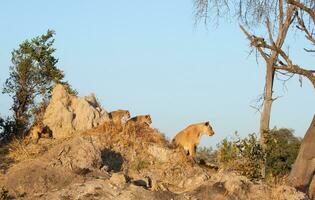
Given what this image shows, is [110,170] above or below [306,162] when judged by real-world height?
below

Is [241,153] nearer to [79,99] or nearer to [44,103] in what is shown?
[79,99]

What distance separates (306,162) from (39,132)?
341 inches

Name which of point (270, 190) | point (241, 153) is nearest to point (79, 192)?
point (270, 190)

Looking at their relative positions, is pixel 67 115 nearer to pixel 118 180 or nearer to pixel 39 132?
pixel 39 132

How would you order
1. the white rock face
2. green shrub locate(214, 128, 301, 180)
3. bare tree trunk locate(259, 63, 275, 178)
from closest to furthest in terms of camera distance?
1. green shrub locate(214, 128, 301, 180)
2. the white rock face
3. bare tree trunk locate(259, 63, 275, 178)

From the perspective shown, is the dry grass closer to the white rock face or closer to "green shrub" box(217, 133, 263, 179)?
the white rock face

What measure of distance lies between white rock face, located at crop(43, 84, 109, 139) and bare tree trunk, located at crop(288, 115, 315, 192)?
683cm

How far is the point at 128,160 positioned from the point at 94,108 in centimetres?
357

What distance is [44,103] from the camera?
25.3m

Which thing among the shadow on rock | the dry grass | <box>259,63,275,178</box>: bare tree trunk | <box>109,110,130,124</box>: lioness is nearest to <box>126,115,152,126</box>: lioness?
<box>109,110,130,124</box>: lioness

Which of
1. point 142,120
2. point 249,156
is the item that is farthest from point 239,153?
point 142,120

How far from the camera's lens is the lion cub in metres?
23.0

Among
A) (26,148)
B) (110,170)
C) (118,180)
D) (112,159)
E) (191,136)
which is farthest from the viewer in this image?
(191,136)

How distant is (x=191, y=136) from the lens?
23094mm
